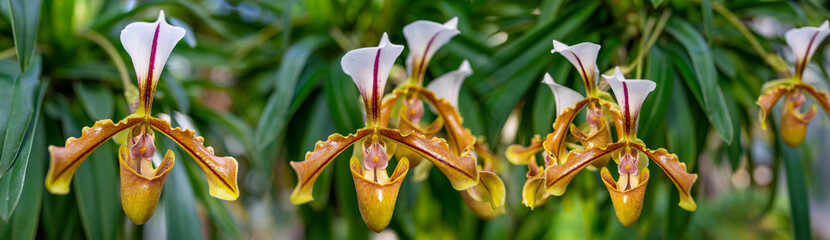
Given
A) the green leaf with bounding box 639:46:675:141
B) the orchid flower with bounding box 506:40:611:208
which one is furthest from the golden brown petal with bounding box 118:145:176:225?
the green leaf with bounding box 639:46:675:141

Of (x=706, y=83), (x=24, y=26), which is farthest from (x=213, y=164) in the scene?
(x=706, y=83)

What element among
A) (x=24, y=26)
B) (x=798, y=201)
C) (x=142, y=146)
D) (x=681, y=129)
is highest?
(x=24, y=26)

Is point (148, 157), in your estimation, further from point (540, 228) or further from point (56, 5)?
point (540, 228)

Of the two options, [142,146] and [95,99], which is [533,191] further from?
[95,99]

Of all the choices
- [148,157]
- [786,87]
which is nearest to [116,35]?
[148,157]

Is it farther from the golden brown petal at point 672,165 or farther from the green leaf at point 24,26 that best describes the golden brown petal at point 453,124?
the green leaf at point 24,26

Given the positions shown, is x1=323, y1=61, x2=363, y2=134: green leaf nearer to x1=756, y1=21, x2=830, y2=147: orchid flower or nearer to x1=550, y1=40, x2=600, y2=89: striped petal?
x1=550, y1=40, x2=600, y2=89: striped petal
